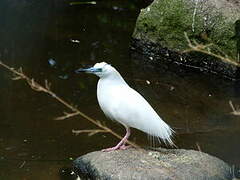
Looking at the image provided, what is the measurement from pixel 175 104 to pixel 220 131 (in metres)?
0.89

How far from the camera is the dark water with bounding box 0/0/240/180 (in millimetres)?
5582

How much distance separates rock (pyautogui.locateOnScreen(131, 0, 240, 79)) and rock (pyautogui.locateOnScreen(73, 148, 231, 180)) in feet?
10.0

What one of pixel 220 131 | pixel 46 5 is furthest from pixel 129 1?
pixel 220 131

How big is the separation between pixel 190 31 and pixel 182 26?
15 centimetres

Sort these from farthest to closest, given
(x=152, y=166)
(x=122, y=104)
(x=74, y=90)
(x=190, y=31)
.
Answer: (x=190, y=31) → (x=74, y=90) → (x=122, y=104) → (x=152, y=166)

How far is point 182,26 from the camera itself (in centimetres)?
805

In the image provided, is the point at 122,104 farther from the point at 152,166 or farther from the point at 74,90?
the point at 74,90

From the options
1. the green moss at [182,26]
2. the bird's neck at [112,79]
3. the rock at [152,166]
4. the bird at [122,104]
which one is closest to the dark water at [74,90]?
the green moss at [182,26]

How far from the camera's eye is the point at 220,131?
239 inches

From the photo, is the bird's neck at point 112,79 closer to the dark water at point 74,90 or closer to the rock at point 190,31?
the dark water at point 74,90

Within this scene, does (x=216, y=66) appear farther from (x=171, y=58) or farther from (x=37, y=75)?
(x=37, y=75)

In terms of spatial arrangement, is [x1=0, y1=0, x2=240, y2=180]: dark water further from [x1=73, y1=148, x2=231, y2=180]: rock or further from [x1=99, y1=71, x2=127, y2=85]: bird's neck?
[x1=99, y1=71, x2=127, y2=85]: bird's neck

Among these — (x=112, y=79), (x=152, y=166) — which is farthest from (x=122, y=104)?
(x=152, y=166)

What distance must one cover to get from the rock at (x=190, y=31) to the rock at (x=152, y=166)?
10.0ft
